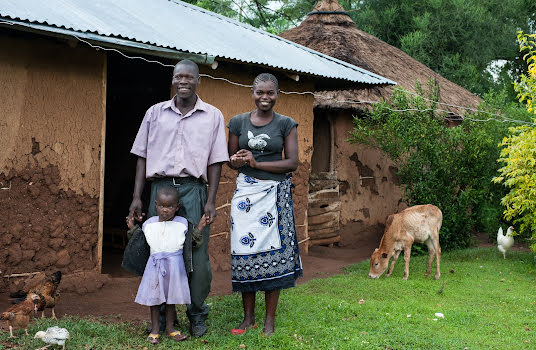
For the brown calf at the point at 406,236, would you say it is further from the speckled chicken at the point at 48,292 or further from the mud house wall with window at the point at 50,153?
the speckled chicken at the point at 48,292

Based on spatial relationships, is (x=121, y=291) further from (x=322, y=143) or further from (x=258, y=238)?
(x=322, y=143)

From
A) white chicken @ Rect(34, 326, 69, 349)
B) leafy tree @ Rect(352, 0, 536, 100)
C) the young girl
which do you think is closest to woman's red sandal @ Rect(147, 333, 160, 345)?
the young girl

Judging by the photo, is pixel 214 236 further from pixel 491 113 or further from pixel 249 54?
pixel 491 113

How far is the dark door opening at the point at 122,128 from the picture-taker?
8453 mm

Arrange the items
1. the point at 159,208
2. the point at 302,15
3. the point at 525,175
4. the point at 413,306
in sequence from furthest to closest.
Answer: the point at 302,15, the point at 525,175, the point at 413,306, the point at 159,208

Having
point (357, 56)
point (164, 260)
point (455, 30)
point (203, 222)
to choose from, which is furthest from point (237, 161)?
point (455, 30)

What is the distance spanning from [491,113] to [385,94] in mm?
2214

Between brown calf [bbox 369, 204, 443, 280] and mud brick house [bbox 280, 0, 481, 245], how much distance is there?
2.49 m

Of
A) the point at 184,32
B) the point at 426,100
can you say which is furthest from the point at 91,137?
the point at 426,100

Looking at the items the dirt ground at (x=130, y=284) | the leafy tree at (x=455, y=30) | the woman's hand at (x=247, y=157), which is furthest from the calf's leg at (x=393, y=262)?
the leafy tree at (x=455, y=30)

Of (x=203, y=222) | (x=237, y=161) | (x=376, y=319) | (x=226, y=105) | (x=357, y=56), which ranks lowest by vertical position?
(x=376, y=319)

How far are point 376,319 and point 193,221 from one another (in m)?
1.98

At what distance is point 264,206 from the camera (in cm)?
422

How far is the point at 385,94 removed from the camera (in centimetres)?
1094
